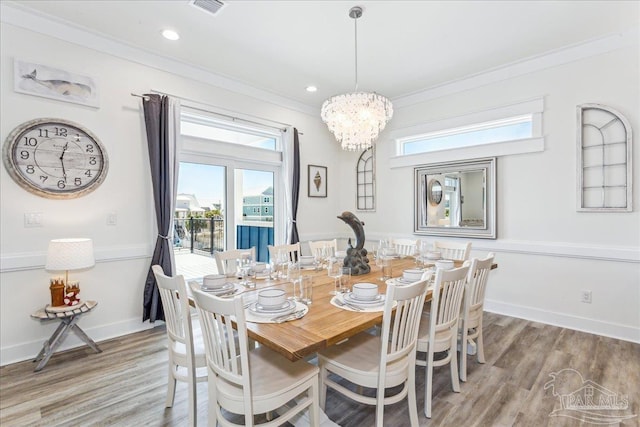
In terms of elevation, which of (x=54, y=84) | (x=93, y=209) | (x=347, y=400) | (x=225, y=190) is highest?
(x=54, y=84)

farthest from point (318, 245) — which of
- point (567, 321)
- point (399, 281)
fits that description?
point (567, 321)

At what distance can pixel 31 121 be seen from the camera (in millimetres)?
2701

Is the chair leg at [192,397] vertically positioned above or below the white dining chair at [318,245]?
below

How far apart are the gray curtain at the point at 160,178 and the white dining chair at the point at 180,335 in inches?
59.0

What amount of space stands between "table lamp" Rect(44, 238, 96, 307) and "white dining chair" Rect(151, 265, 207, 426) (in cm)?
122

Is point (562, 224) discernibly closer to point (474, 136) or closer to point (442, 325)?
point (474, 136)

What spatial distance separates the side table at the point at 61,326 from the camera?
2.58 meters

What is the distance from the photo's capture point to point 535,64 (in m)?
3.58

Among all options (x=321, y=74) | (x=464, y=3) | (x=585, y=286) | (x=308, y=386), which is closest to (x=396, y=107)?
(x=321, y=74)

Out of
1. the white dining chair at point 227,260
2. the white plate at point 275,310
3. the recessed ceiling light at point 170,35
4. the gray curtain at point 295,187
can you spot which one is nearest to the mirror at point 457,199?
the gray curtain at point 295,187

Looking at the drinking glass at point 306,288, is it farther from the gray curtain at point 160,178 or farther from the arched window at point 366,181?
the arched window at point 366,181

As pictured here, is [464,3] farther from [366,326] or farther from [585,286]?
[585,286]

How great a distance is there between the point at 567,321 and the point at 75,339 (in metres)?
5.15

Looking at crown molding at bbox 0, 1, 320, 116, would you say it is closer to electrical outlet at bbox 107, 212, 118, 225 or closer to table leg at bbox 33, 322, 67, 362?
electrical outlet at bbox 107, 212, 118, 225
